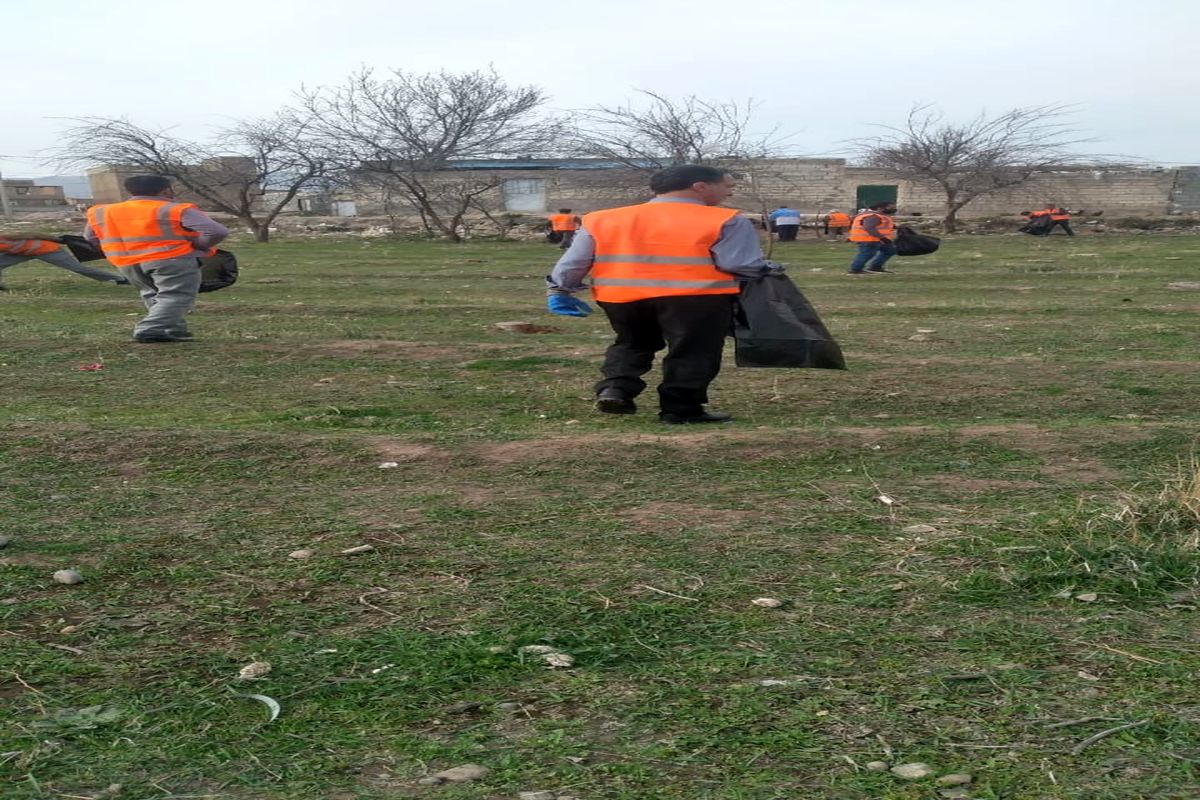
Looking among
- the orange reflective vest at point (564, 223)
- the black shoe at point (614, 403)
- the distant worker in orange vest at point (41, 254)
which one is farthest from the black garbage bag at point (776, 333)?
the orange reflective vest at point (564, 223)

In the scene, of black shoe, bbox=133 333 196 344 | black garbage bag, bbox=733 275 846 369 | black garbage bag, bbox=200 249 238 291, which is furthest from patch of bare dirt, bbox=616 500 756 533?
black garbage bag, bbox=200 249 238 291

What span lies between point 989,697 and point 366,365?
6587mm

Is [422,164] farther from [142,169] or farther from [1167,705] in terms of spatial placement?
[1167,705]

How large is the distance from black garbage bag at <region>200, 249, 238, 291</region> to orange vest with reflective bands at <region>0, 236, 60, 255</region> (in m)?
1.96

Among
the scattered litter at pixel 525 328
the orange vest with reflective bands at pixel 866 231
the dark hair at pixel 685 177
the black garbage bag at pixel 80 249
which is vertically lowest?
the scattered litter at pixel 525 328

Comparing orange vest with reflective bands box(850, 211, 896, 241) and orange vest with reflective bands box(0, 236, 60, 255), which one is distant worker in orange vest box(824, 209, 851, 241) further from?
orange vest with reflective bands box(0, 236, 60, 255)

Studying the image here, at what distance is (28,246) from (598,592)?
967 cm

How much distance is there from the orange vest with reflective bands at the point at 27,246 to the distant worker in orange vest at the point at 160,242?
174cm

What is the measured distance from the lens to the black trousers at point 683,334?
241 inches

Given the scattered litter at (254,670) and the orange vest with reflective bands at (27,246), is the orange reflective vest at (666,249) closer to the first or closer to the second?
the scattered litter at (254,670)

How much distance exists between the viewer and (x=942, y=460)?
16.9ft

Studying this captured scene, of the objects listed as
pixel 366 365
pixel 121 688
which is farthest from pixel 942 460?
pixel 366 365

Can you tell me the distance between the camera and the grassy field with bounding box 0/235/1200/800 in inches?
94.6

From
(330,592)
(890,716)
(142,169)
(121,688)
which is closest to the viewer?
(890,716)
